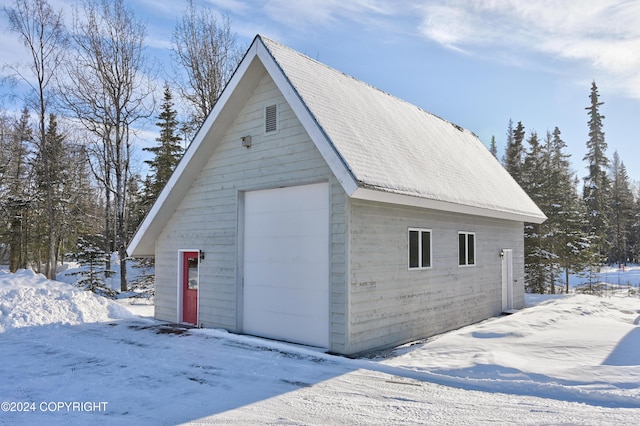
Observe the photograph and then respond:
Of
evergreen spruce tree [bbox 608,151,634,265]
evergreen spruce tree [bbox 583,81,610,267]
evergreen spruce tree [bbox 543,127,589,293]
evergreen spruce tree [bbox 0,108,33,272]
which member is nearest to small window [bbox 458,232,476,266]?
evergreen spruce tree [bbox 543,127,589,293]

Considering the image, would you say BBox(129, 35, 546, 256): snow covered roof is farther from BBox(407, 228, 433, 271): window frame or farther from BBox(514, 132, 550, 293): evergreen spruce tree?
BBox(514, 132, 550, 293): evergreen spruce tree

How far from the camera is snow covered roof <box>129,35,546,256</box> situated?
321 inches

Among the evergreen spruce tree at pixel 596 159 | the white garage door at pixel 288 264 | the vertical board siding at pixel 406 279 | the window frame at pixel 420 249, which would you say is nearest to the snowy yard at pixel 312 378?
the white garage door at pixel 288 264

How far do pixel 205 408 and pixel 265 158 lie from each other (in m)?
5.73

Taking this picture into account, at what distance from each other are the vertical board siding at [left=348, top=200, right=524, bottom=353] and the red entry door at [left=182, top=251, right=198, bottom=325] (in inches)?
206

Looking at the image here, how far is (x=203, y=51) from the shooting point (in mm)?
22625

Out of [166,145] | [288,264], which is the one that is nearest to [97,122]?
[166,145]

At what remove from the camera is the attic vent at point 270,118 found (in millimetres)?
9570

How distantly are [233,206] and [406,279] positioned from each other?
14.5 feet

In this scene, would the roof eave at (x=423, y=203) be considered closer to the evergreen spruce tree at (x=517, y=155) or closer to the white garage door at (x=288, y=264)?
the white garage door at (x=288, y=264)

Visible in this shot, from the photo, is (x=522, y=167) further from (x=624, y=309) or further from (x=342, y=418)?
(x=342, y=418)

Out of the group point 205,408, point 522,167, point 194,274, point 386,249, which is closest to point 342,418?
point 205,408

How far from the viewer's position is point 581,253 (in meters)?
23.4

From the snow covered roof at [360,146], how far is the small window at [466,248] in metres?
0.82
